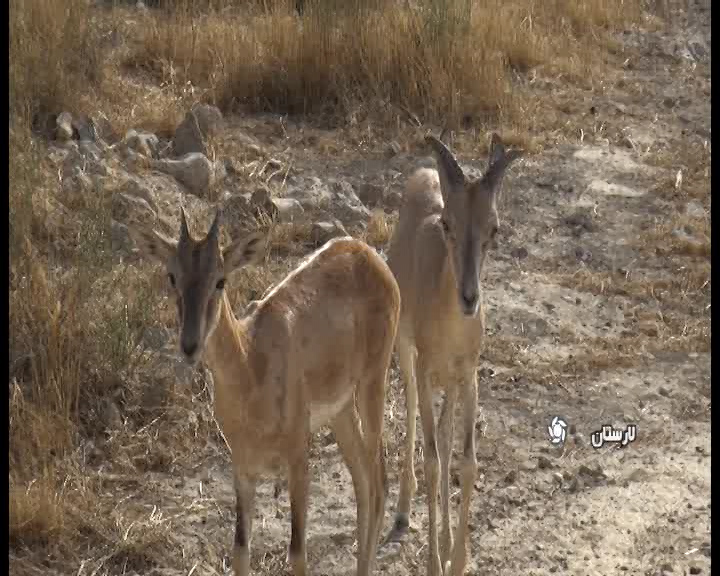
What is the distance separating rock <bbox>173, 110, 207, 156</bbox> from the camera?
12211mm

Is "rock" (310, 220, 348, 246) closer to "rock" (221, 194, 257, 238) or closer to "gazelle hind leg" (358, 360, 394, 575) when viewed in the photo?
"rock" (221, 194, 257, 238)

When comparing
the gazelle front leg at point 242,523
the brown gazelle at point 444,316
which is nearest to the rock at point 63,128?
the brown gazelle at point 444,316

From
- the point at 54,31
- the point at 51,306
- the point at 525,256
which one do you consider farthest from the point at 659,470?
Result: the point at 54,31

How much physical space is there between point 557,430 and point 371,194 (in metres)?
3.24

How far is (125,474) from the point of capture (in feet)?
28.7

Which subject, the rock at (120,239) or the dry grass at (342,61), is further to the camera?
the dry grass at (342,61)

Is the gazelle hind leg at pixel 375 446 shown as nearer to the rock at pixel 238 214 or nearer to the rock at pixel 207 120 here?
the rock at pixel 238 214

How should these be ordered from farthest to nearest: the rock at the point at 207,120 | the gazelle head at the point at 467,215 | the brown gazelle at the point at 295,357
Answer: the rock at the point at 207,120
the gazelle head at the point at 467,215
the brown gazelle at the point at 295,357

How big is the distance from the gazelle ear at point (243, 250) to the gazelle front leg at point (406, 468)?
83.7 inches

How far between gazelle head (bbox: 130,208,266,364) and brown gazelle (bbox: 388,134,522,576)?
53.6 inches

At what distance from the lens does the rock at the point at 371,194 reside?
12281mm

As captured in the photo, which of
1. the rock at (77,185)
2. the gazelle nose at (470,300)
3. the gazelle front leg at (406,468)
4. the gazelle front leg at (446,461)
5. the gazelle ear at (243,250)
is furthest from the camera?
the rock at (77,185)

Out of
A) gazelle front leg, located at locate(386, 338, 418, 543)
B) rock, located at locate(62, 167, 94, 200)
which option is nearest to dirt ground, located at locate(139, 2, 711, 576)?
gazelle front leg, located at locate(386, 338, 418, 543)
